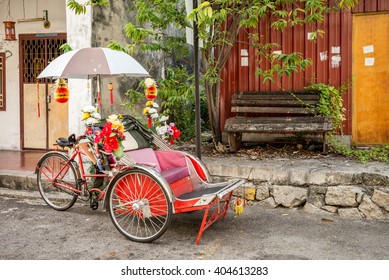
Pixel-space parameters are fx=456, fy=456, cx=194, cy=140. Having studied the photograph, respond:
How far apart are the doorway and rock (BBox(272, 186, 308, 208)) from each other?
576 cm

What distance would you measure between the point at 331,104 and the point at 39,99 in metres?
6.58

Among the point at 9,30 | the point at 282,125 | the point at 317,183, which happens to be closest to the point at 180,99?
the point at 282,125

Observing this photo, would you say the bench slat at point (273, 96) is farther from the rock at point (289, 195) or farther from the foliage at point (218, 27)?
the rock at point (289, 195)

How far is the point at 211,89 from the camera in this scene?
8.48 meters

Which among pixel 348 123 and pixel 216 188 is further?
pixel 348 123

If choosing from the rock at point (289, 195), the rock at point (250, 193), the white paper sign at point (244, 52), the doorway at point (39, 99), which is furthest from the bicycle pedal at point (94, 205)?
the doorway at point (39, 99)

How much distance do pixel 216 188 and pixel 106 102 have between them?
340 centimetres

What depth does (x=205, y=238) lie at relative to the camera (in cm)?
538

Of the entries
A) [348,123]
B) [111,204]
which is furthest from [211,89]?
[111,204]

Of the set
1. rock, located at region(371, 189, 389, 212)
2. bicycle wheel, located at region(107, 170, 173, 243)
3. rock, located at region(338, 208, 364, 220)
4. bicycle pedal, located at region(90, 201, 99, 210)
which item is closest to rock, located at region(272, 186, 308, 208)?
rock, located at region(338, 208, 364, 220)

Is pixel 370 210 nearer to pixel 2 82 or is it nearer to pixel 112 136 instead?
pixel 112 136

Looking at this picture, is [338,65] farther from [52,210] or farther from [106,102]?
[52,210]

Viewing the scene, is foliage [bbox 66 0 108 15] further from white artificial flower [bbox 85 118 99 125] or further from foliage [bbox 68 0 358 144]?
white artificial flower [bbox 85 118 99 125]

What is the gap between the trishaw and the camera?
516cm
